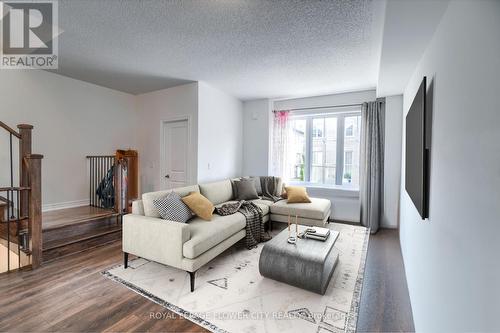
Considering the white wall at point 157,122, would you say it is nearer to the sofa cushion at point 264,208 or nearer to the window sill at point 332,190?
the sofa cushion at point 264,208

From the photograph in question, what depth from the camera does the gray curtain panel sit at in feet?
13.5

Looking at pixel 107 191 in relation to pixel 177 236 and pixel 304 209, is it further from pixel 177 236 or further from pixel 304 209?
pixel 304 209

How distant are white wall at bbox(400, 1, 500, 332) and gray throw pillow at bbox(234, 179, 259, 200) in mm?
2919

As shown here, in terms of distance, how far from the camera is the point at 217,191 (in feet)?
12.4

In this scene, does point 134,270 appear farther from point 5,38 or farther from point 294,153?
point 294,153

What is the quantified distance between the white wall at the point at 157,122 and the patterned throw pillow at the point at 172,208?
146 cm

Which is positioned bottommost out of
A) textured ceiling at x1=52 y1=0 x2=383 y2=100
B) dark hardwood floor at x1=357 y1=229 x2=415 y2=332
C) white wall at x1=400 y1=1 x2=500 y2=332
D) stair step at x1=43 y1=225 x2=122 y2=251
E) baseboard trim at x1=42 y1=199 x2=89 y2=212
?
dark hardwood floor at x1=357 y1=229 x2=415 y2=332

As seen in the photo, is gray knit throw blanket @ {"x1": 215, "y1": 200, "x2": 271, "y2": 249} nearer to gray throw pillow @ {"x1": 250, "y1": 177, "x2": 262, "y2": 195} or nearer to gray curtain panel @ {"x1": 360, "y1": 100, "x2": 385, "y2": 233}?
gray throw pillow @ {"x1": 250, "y1": 177, "x2": 262, "y2": 195}

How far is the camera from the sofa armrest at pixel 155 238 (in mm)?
2244

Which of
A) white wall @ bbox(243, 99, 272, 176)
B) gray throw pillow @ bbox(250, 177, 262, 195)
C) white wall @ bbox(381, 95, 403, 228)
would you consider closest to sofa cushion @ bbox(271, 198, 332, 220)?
gray throw pillow @ bbox(250, 177, 262, 195)

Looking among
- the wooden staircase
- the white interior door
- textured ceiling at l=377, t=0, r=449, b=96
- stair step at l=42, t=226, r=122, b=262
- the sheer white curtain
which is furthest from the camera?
the sheer white curtain

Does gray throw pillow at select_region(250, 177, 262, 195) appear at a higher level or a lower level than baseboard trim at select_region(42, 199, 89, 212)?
higher

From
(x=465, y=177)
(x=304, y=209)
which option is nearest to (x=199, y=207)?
(x=304, y=209)

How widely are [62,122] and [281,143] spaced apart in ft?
13.6
